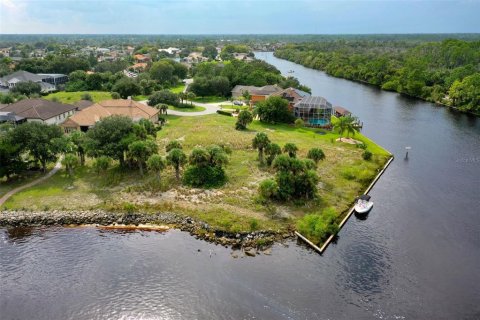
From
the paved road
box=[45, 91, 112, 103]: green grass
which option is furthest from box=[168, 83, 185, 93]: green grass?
the paved road

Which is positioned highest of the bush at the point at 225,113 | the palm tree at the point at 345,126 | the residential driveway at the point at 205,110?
the palm tree at the point at 345,126

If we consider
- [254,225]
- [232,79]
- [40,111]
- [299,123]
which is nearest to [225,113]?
[299,123]

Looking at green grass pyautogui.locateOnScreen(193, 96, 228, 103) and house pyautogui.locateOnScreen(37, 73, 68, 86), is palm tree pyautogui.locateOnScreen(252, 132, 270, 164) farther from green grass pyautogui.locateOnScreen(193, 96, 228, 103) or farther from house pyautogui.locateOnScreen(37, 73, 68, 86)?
house pyautogui.locateOnScreen(37, 73, 68, 86)

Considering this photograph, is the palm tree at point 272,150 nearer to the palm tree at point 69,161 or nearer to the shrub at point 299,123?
the shrub at point 299,123

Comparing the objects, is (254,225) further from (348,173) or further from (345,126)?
(345,126)

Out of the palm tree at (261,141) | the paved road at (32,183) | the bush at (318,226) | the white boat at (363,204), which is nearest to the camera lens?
the bush at (318,226)

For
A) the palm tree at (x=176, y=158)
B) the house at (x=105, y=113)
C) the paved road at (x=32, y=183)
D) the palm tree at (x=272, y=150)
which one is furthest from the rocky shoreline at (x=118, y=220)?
the house at (x=105, y=113)
